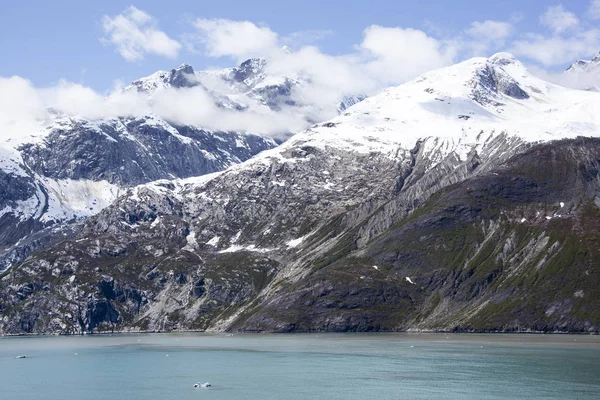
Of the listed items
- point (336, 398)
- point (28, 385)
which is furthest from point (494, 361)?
point (28, 385)

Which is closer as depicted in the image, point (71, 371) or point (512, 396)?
point (512, 396)

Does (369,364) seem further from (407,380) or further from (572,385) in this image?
(572,385)

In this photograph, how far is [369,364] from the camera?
650 feet

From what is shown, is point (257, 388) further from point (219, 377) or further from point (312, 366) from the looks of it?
point (312, 366)

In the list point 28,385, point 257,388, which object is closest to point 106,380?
point 28,385

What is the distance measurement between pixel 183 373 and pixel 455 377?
58.1 m

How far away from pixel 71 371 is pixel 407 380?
256ft

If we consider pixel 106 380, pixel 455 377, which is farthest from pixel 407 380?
pixel 106 380

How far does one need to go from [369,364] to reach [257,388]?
45542 mm

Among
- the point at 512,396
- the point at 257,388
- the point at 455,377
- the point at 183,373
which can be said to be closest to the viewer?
the point at 512,396

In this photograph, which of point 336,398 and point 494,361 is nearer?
point 336,398

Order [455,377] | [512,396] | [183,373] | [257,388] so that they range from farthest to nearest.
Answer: [183,373]
[455,377]
[257,388]
[512,396]

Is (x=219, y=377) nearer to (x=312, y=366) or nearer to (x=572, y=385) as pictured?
(x=312, y=366)

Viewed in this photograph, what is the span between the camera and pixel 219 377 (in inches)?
6983
